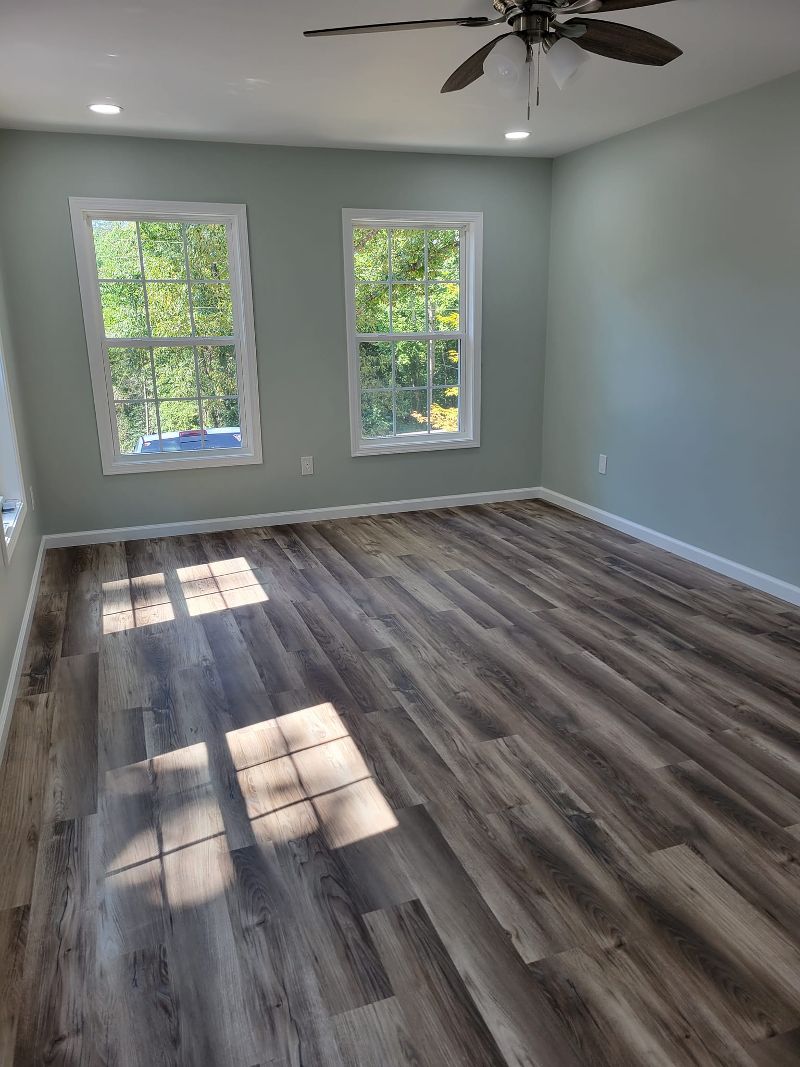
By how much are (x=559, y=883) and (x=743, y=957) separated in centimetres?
44

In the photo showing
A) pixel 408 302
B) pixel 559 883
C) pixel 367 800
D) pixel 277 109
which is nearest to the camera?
Result: pixel 559 883

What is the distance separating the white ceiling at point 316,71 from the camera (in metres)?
2.68

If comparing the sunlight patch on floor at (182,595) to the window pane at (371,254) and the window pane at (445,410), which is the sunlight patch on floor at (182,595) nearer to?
the window pane at (445,410)

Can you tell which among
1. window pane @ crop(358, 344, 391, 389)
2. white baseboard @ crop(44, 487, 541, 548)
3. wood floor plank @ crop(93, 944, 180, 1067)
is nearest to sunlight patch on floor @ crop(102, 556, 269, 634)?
white baseboard @ crop(44, 487, 541, 548)

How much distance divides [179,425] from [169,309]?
0.77 m

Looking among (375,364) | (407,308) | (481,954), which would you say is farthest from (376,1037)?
(407,308)

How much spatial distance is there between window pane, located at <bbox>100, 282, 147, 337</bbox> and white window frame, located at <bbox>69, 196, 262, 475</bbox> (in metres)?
0.06

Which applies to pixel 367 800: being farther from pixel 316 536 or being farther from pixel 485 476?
pixel 485 476

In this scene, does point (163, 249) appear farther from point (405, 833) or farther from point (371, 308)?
point (405, 833)

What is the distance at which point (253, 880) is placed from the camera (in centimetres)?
195

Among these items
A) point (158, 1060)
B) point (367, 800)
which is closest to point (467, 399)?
point (367, 800)

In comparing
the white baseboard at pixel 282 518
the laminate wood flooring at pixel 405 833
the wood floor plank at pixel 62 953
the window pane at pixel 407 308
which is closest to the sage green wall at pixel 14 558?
the laminate wood flooring at pixel 405 833

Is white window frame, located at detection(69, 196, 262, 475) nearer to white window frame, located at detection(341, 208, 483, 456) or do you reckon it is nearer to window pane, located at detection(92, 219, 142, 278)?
window pane, located at detection(92, 219, 142, 278)

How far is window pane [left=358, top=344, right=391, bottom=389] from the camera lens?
5.40 metres
